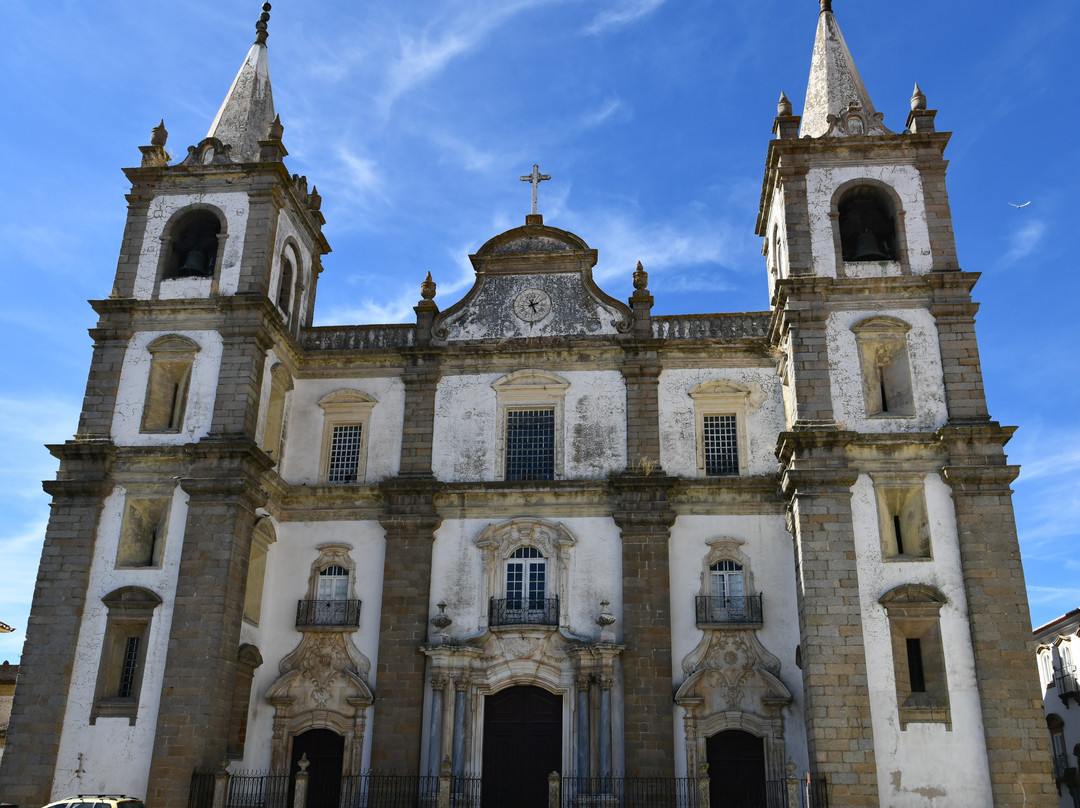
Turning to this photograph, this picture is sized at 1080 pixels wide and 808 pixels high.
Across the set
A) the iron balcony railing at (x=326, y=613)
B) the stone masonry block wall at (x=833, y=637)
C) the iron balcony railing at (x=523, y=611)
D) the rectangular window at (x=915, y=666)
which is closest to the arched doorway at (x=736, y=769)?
the stone masonry block wall at (x=833, y=637)

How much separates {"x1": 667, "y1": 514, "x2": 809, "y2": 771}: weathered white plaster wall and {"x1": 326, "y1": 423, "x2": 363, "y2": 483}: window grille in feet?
26.3

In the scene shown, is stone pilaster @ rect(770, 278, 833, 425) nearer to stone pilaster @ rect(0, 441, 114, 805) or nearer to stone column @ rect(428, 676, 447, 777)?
stone column @ rect(428, 676, 447, 777)

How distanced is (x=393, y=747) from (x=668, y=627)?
21.2ft

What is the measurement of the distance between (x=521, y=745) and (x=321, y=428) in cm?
910

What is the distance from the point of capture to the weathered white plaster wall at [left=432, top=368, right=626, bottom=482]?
938 inches

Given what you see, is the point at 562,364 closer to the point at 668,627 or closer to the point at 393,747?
the point at 668,627

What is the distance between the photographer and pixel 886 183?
23781 millimetres

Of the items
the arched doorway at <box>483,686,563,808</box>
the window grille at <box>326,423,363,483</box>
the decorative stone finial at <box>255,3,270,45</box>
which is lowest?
the arched doorway at <box>483,686,563,808</box>

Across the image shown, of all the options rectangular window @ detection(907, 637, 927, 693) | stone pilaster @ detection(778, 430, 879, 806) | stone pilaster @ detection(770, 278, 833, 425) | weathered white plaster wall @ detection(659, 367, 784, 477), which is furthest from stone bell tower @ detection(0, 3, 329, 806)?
rectangular window @ detection(907, 637, 927, 693)

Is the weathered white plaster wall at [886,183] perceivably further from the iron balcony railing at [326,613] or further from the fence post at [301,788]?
the fence post at [301,788]

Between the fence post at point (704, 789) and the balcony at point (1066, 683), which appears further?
the balcony at point (1066, 683)

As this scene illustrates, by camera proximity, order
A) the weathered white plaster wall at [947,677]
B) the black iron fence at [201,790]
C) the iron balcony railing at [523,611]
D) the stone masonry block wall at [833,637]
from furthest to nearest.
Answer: the iron balcony railing at [523,611]
the black iron fence at [201,790]
the stone masonry block wall at [833,637]
the weathered white plaster wall at [947,677]

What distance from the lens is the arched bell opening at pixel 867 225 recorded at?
2370cm

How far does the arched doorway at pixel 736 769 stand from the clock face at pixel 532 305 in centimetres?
1083
